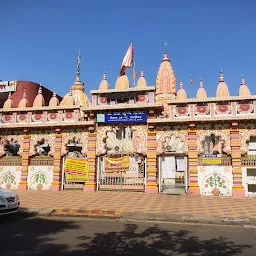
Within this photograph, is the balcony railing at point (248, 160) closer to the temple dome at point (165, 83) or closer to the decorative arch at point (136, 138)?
the decorative arch at point (136, 138)

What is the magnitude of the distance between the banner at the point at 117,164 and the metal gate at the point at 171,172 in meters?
1.96

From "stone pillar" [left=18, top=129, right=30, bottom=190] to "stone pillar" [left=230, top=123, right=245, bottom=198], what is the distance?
12.4 metres

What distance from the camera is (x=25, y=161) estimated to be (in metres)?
17.2

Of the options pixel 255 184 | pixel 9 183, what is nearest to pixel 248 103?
pixel 255 184

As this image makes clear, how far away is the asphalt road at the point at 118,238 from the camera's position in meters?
5.36

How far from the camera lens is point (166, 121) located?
1539 cm

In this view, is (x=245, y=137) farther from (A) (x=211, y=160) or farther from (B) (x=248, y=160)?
(A) (x=211, y=160)

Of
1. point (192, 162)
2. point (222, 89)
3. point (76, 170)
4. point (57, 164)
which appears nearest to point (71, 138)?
point (57, 164)

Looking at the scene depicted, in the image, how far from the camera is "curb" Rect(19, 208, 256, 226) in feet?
27.7

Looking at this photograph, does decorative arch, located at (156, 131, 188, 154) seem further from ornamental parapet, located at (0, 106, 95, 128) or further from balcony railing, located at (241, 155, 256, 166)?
ornamental parapet, located at (0, 106, 95, 128)

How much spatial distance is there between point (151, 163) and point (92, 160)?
3.59 m

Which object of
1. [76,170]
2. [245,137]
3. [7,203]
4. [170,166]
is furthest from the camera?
[76,170]

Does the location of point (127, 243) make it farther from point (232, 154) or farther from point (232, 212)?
point (232, 154)

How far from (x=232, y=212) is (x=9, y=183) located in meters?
13.7
